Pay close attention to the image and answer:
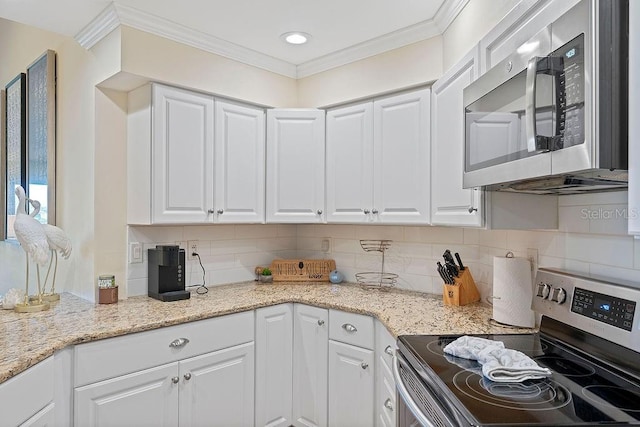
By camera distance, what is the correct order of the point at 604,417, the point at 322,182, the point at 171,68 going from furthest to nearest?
the point at 322,182 → the point at 171,68 → the point at 604,417

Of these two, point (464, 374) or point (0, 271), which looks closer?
point (464, 374)

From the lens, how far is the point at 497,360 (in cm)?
133

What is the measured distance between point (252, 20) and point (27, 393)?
1.99m

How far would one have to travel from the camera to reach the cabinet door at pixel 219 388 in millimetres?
2102

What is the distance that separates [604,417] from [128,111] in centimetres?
260

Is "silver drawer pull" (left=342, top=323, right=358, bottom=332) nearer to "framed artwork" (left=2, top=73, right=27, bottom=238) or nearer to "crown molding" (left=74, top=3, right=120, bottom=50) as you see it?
"crown molding" (left=74, top=3, right=120, bottom=50)

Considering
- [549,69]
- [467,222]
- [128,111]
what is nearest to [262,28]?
[128,111]

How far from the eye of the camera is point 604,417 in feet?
3.39

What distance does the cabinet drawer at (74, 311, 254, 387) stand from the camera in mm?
1775

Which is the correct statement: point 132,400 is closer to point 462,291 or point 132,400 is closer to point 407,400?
point 407,400

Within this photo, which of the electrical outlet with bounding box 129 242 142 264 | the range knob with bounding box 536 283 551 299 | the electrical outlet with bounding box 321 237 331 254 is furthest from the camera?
the electrical outlet with bounding box 321 237 331 254

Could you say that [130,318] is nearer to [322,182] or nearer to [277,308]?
[277,308]

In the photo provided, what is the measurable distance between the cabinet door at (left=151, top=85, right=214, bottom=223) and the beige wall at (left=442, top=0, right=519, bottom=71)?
141cm

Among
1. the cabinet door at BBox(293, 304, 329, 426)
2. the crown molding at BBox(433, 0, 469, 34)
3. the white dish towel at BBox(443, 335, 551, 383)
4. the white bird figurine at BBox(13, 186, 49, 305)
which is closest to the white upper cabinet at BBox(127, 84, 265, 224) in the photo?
the white bird figurine at BBox(13, 186, 49, 305)
